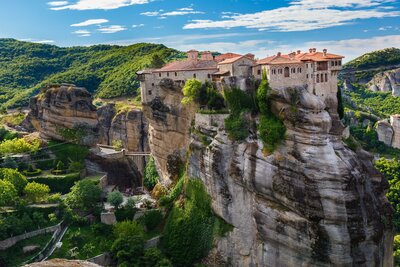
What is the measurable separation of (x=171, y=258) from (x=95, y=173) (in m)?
15.6

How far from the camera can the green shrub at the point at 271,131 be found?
37688mm

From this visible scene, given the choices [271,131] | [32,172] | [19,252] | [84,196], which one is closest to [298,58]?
[271,131]

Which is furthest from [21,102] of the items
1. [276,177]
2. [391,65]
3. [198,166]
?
[391,65]

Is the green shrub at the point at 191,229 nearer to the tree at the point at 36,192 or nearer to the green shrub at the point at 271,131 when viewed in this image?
the green shrub at the point at 271,131

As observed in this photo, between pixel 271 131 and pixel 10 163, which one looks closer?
pixel 271 131

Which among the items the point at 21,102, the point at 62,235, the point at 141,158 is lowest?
the point at 62,235

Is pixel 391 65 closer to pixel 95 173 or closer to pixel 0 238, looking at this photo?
pixel 95 173

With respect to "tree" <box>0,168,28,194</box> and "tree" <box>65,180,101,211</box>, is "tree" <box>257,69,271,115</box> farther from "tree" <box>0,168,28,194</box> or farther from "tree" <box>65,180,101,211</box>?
"tree" <box>0,168,28,194</box>

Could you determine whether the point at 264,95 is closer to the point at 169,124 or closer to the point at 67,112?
the point at 169,124

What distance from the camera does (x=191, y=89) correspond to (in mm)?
43719

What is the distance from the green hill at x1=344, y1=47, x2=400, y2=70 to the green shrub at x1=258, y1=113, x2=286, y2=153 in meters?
107

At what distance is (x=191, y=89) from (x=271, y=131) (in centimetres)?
982

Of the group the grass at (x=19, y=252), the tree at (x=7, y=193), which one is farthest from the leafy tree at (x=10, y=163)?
the grass at (x=19, y=252)

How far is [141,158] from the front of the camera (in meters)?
55.9
